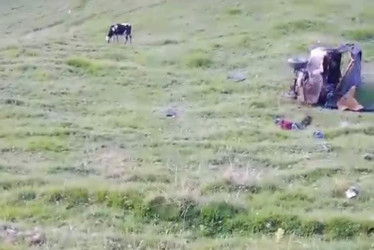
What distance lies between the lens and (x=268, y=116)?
876 inches

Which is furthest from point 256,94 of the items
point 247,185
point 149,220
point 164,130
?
point 149,220

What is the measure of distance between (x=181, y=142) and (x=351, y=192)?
211 inches

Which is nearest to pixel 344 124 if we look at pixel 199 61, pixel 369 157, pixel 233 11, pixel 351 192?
pixel 369 157

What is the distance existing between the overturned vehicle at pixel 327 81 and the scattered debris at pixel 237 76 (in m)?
2.34

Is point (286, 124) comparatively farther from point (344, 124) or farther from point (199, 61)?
point (199, 61)

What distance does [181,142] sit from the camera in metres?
19.1

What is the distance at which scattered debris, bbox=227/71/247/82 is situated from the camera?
2638 cm

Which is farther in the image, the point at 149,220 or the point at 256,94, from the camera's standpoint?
the point at 256,94

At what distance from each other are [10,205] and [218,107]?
32.7ft

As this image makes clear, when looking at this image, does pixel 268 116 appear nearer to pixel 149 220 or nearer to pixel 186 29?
pixel 149 220

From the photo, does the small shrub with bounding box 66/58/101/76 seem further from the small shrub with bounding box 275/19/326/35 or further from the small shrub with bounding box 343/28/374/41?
the small shrub with bounding box 343/28/374/41

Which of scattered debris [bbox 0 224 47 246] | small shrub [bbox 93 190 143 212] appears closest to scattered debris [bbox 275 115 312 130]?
small shrub [bbox 93 190 143 212]

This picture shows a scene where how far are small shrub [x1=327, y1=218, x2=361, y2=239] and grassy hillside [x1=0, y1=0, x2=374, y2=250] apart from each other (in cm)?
2

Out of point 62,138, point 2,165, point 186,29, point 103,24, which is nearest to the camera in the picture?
point 2,165
